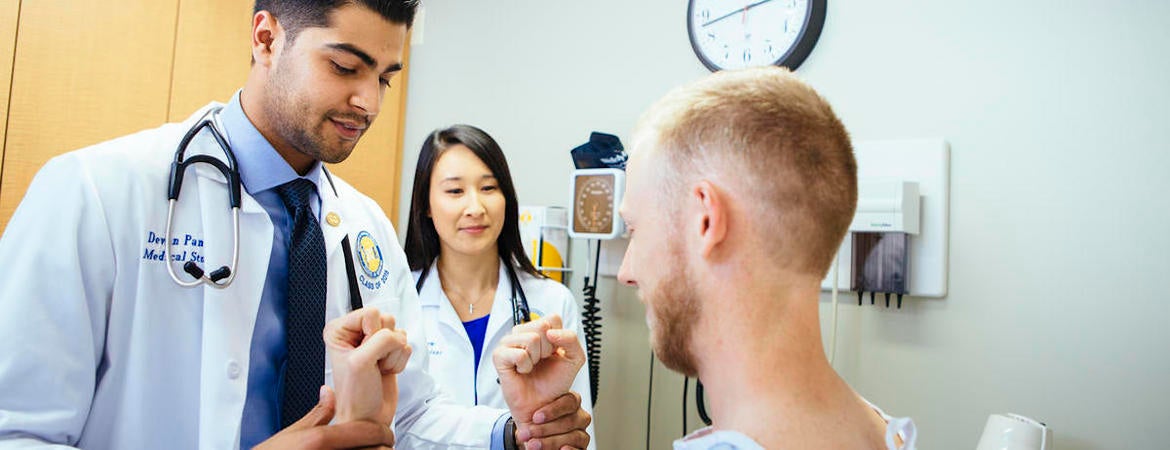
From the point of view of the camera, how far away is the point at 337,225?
1244 millimetres

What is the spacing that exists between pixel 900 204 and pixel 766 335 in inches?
A: 39.5

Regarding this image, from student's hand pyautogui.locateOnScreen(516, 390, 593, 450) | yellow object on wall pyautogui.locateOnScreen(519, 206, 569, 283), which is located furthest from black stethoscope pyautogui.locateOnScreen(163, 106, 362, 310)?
yellow object on wall pyautogui.locateOnScreen(519, 206, 569, 283)

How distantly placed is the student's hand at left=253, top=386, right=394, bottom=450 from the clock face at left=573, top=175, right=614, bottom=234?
112 cm

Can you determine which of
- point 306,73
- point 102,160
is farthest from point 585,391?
point 102,160

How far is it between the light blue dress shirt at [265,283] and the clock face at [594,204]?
1.00m

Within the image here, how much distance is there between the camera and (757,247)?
0.81 meters

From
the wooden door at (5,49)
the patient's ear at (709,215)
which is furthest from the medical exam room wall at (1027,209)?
the wooden door at (5,49)

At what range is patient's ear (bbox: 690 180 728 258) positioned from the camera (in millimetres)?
795

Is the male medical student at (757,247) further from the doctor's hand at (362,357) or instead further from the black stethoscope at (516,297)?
the black stethoscope at (516,297)

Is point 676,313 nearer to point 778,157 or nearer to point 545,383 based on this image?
point 778,157

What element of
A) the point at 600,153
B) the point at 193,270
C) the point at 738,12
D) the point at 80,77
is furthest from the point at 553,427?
the point at 80,77

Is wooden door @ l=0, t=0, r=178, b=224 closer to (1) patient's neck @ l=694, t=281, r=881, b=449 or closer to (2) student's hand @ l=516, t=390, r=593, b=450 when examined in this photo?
(2) student's hand @ l=516, t=390, r=593, b=450

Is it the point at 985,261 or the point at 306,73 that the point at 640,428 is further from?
the point at 306,73

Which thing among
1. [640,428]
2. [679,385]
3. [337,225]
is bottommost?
[640,428]
